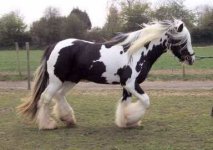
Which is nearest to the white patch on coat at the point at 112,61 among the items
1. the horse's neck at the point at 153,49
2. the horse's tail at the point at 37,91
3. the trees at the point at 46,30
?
the horse's neck at the point at 153,49

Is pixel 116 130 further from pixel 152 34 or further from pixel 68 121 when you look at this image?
pixel 152 34

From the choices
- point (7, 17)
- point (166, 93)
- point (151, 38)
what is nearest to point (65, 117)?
point (151, 38)

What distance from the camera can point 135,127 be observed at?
7523 mm

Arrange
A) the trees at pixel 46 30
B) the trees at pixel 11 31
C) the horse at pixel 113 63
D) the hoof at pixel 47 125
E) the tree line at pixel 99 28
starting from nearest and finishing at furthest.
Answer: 1. the horse at pixel 113 63
2. the hoof at pixel 47 125
3. the tree line at pixel 99 28
4. the trees at pixel 46 30
5. the trees at pixel 11 31

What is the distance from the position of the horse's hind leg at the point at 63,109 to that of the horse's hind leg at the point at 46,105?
0.24 meters

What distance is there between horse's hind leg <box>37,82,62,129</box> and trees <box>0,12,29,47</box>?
48238mm

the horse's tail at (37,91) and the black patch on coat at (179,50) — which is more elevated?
the black patch on coat at (179,50)

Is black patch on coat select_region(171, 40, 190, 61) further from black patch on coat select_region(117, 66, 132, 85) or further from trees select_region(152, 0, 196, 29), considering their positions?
trees select_region(152, 0, 196, 29)

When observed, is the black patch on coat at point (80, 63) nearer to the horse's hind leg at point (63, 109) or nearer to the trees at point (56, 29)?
the horse's hind leg at point (63, 109)

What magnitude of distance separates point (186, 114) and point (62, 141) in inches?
134

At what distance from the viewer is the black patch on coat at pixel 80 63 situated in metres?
7.38

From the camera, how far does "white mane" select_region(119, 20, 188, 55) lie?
289 inches

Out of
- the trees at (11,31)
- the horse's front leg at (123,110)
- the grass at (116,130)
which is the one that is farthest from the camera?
the trees at (11,31)

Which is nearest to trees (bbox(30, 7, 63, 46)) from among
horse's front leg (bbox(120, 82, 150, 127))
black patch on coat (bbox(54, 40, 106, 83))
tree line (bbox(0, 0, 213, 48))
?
tree line (bbox(0, 0, 213, 48))
